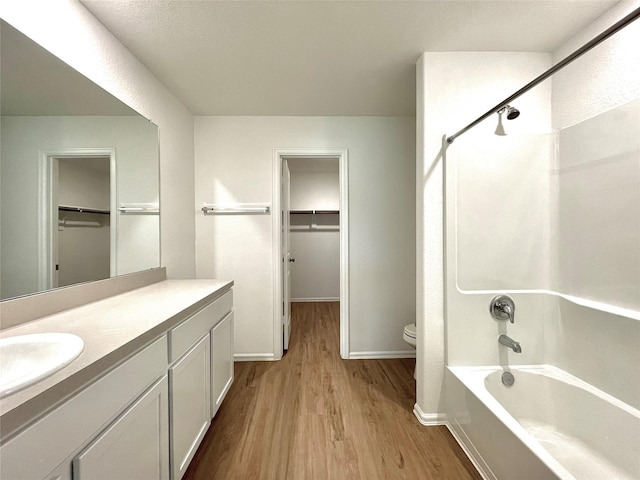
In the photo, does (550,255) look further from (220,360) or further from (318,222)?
(318,222)

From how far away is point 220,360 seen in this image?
5.74 ft

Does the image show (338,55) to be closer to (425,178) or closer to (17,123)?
(425,178)

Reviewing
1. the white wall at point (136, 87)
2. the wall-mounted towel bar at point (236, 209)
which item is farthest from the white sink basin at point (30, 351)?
the wall-mounted towel bar at point (236, 209)

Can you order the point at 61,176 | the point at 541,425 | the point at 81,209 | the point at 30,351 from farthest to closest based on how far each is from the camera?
the point at 541,425, the point at 81,209, the point at 61,176, the point at 30,351

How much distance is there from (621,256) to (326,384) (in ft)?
6.67

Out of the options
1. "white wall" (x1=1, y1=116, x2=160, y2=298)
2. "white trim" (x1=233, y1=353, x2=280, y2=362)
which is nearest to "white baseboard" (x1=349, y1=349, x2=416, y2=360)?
"white trim" (x1=233, y1=353, x2=280, y2=362)

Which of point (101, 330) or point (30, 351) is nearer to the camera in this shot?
point (30, 351)

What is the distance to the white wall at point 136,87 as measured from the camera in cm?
119

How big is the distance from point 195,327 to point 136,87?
63.2 inches

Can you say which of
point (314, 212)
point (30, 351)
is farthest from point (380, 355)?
point (314, 212)

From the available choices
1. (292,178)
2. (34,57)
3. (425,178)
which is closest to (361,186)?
(425,178)

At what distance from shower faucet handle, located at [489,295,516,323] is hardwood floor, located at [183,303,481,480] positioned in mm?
807

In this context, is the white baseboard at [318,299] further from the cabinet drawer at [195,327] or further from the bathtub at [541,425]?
the bathtub at [541,425]

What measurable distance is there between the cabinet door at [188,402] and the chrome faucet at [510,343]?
1.80 metres
